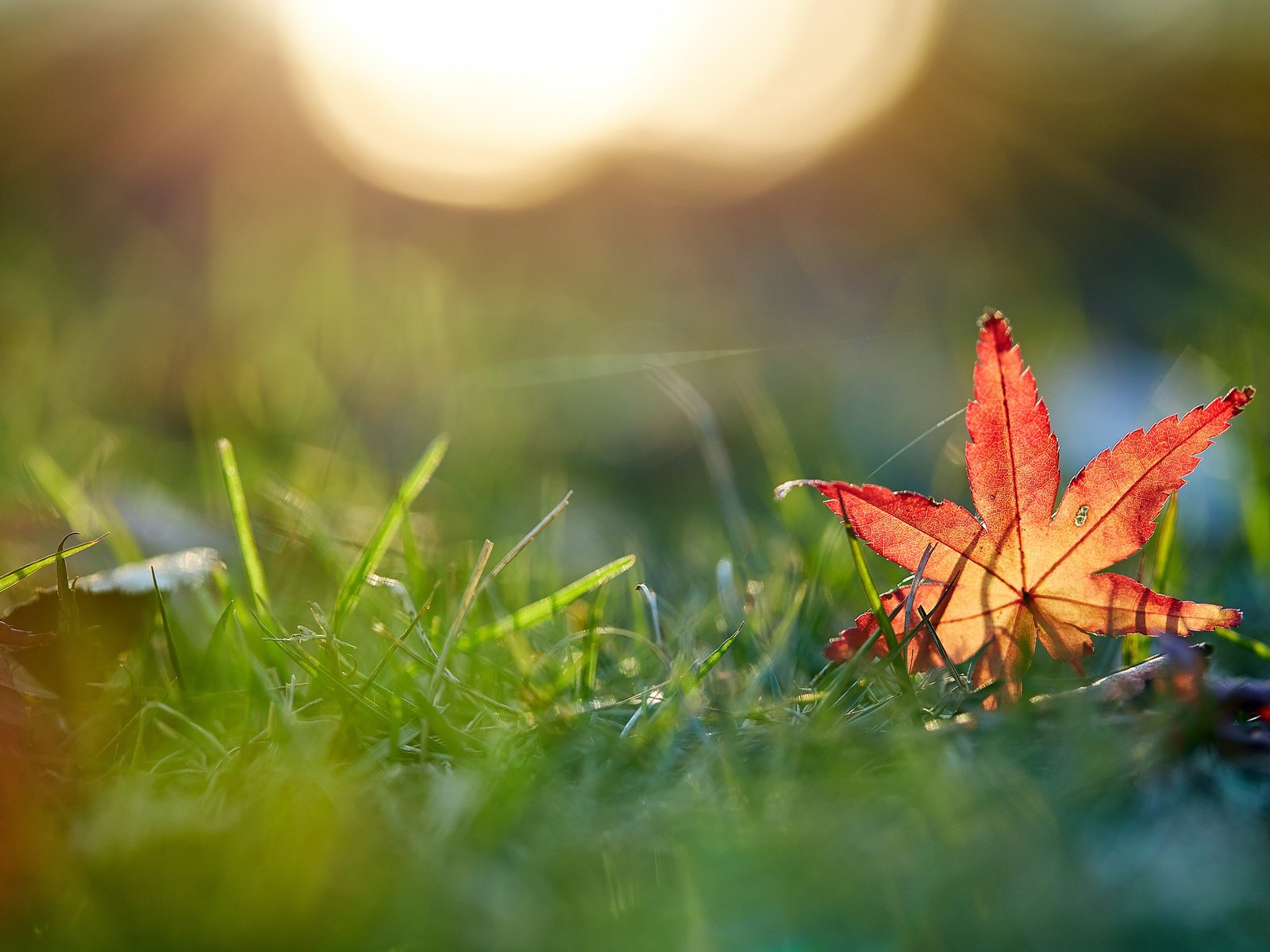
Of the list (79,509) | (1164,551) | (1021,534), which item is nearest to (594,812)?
(1021,534)

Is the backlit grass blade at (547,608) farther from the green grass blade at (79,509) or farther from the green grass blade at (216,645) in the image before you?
the green grass blade at (79,509)

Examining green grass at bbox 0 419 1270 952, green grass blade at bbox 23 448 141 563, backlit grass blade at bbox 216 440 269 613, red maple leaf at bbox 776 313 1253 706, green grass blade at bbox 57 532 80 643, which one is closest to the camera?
green grass at bbox 0 419 1270 952

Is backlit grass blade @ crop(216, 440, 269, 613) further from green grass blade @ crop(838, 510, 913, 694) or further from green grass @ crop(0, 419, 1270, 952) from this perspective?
green grass blade @ crop(838, 510, 913, 694)

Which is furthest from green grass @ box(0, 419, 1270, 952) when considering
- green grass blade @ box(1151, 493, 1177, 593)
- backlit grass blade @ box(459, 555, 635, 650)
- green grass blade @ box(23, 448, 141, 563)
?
green grass blade @ box(23, 448, 141, 563)

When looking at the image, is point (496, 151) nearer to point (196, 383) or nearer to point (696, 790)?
point (196, 383)

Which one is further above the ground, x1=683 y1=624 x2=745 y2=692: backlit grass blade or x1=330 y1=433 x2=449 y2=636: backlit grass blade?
x1=330 y1=433 x2=449 y2=636: backlit grass blade

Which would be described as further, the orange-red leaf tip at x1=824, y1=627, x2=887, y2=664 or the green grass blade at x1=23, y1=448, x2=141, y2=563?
the green grass blade at x1=23, y1=448, x2=141, y2=563

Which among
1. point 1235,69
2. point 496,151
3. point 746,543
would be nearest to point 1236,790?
point 746,543
